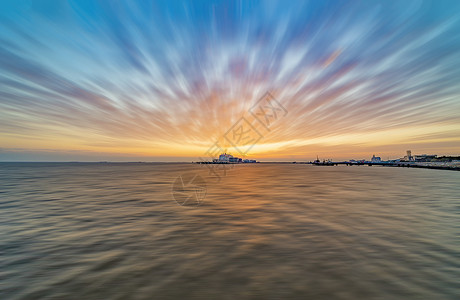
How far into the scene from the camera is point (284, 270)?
7.23m

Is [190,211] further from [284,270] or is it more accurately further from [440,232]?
[440,232]

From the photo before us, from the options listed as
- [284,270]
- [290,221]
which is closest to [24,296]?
[284,270]

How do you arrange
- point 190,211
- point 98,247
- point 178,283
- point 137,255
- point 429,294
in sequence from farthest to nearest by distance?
point 190,211
point 98,247
point 137,255
point 178,283
point 429,294

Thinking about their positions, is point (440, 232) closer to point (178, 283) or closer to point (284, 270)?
point (284, 270)

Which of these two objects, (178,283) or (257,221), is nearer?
(178,283)

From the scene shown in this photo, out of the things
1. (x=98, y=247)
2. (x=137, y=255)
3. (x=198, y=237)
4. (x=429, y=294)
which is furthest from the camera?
(x=198, y=237)

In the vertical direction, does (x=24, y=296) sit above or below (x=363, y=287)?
below

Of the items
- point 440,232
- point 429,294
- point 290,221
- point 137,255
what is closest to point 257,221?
point 290,221

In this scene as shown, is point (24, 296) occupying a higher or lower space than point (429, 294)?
lower

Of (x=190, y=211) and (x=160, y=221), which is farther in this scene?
(x=190, y=211)

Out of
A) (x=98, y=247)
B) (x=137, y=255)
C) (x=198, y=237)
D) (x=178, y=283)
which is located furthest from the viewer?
(x=198, y=237)

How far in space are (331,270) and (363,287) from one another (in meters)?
1.12

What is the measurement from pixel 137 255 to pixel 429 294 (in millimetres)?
9893

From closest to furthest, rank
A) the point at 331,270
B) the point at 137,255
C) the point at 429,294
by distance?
1. the point at 429,294
2. the point at 331,270
3. the point at 137,255
